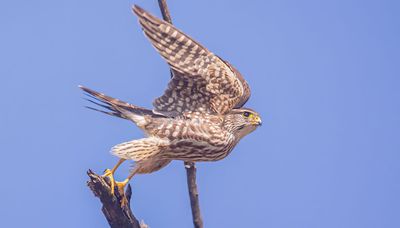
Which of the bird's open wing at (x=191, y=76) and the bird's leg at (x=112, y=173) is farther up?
the bird's open wing at (x=191, y=76)

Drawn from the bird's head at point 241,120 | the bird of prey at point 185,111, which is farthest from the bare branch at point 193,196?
the bird's head at point 241,120

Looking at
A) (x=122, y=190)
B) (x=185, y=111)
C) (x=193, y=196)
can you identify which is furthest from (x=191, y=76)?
(x=122, y=190)

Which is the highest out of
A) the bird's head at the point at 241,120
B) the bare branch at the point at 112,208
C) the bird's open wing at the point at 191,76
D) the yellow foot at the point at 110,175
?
the bird's open wing at the point at 191,76

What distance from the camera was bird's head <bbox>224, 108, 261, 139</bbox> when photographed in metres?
6.88

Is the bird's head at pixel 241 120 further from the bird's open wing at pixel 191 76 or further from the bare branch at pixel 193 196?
the bare branch at pixel 193 196

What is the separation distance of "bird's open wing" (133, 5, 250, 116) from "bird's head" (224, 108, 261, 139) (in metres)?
0.09

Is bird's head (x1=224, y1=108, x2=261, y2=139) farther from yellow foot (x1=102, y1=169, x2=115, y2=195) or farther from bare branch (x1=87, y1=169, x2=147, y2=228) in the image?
bare branch (x1=87, y1=169, x2=147, y2=228)

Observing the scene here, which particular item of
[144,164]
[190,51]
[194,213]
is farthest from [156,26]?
[194,213]

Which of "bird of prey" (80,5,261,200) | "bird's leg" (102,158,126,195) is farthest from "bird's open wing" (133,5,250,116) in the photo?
"bird's leg" (102,158,126,195)

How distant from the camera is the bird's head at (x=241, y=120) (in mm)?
6879

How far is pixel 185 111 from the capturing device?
6.80 m

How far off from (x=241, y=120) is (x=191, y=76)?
0.77 metres

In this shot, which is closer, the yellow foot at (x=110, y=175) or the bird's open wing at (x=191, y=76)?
the yellow foot at (x=110, y=175)

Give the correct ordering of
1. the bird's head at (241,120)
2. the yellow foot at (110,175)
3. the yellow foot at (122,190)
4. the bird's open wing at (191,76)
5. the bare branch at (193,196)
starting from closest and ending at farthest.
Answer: the yellow foot at (122,190) → the yellow foot at (110,175) → the bare branch at (193,196) → the bird's open wing at (191,76) → the bird's head at (241,120)
